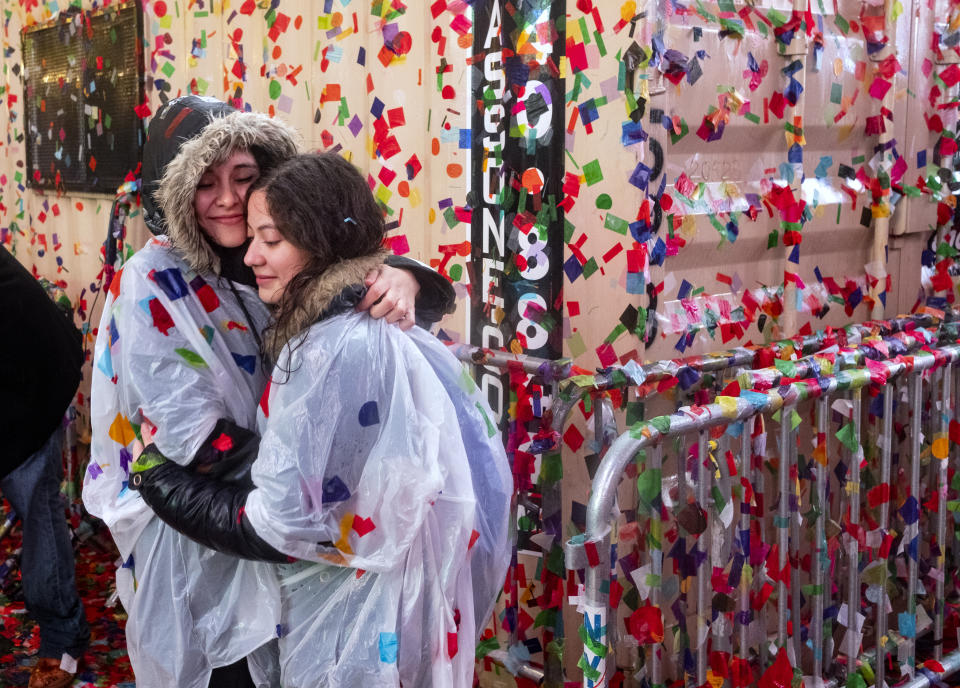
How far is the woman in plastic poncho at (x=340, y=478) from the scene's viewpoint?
210 centimetres

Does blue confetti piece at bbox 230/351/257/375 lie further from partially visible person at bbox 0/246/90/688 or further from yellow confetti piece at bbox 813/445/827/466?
partially visible person at bbox 0/246/90/688

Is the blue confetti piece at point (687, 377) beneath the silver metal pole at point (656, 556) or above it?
above

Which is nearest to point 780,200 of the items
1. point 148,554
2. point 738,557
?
point 738,557

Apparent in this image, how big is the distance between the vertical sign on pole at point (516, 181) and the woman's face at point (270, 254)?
→ 46.5 inches

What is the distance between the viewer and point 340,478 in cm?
214

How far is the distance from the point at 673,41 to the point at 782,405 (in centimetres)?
107

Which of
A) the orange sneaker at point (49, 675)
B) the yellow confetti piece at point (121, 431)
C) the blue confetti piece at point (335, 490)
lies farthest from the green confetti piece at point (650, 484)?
the orange sneaker at point (49, 675)

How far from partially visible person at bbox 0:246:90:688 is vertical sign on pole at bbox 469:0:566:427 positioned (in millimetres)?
1590

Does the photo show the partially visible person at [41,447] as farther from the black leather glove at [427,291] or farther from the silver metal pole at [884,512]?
the silver metal pole at [884,512]

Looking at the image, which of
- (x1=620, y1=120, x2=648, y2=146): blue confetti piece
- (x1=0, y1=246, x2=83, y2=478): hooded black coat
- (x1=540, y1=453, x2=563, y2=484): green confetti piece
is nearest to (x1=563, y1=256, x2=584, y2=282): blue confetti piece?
(x1=620, y1=120, x2=648, y2=146): blue confetti piece

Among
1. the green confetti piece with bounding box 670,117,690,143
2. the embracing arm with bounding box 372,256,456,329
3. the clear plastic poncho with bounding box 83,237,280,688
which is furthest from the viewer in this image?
the green confetti piece with bounding box 670,117,690,143

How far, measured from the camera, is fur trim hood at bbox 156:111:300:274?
2369 millimetres

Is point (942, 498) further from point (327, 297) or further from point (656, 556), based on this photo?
point (327, 297)

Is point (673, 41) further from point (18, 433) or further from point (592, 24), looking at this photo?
point (18, 433)
